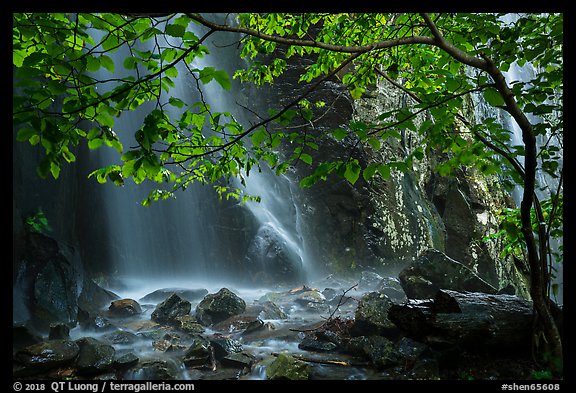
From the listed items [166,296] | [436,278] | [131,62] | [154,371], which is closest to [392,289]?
[436,278]

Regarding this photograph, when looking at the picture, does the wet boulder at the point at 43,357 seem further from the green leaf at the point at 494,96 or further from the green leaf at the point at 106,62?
the green leaf at the point at 494,96

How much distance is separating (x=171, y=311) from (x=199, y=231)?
10081mm

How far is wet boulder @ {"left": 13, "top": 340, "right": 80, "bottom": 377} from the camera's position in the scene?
473 cm

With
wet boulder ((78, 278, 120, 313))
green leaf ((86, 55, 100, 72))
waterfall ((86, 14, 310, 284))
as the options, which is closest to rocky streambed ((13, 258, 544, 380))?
wet boulder ((78, 278, 120, 313))

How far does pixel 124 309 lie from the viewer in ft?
30.9

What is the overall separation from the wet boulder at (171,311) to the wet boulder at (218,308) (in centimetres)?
45

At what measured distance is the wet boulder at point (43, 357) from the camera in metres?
4.73

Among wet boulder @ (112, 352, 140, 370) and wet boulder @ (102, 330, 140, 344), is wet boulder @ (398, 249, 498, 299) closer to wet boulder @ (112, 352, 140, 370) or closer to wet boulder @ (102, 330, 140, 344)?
wet boulder @ (112, 352, 140, 370)

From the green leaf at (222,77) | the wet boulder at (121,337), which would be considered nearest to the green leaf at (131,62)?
the green leaf at (222,77)

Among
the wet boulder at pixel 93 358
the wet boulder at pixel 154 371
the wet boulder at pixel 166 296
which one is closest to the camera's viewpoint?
the wet boulder at pixel 93 358

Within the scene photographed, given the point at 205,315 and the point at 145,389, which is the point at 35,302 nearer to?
the point at 205,315

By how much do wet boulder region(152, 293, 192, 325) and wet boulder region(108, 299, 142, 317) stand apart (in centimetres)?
118

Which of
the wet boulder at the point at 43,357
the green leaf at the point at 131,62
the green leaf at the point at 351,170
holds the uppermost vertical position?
the green leaf at the point at 131,62
